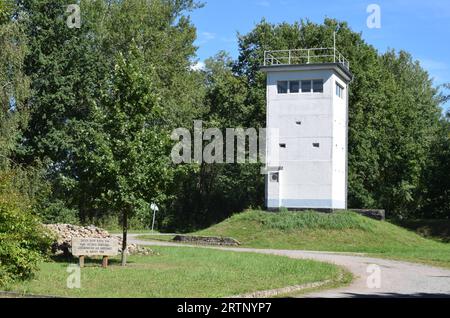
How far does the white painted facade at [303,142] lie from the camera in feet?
145

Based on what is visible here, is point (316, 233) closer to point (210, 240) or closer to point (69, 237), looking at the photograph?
point (210, 240)

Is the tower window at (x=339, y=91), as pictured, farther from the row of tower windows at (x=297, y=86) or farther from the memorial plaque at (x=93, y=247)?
the memorial plaque at (x=93, y=247)

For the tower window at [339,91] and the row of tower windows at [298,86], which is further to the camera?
the tower window at [339,91]

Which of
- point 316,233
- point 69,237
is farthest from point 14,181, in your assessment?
point 316,233

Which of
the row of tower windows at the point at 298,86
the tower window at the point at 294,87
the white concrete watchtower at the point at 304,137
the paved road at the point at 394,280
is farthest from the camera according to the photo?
the tower window at the point at 294,87

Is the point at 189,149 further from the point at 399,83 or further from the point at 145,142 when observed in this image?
the point at 145,142

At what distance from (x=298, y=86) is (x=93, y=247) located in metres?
27.1

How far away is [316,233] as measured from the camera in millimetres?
40031

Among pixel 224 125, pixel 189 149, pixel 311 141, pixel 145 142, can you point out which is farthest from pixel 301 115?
pixel 145 142

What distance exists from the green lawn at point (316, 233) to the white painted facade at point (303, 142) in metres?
2.06

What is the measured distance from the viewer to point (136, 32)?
54031 millimetres

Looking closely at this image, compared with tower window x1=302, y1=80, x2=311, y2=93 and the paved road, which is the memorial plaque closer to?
the paved road

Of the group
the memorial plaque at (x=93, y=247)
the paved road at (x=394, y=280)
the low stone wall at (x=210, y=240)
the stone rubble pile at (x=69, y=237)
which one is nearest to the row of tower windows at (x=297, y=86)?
the low stone wall at (x=210, y=240)

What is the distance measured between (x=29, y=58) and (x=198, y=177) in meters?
29.8
